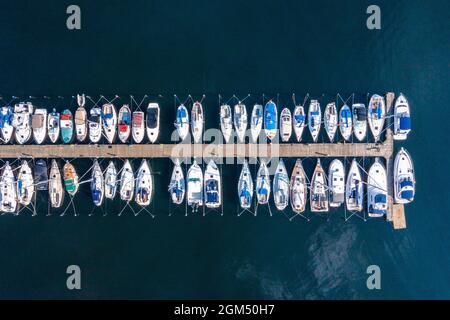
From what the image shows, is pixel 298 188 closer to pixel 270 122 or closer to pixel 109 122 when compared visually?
pixel 270 122

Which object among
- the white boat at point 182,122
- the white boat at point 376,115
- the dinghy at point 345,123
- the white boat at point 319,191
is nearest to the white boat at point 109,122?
the white boat at point 182,122

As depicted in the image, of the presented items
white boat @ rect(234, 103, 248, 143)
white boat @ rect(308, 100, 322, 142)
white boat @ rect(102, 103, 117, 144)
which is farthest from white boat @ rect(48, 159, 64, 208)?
white boat @ rect(308, 100, 322, 142)

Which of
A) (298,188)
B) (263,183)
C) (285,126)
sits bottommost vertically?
(298,188)

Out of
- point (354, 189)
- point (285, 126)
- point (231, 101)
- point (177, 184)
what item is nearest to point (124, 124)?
point (177, 184)

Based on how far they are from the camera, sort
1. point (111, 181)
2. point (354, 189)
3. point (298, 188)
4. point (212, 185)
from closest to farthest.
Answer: point (354, 189), point (298, 188), point (212, 185), point (111, 181)

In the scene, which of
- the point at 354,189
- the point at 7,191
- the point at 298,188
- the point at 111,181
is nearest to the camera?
the point at 354,189

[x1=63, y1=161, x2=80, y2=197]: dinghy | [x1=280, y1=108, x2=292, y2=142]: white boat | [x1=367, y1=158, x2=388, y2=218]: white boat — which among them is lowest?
[x1=367, y1=158, x2=388, y2=218]: white boat

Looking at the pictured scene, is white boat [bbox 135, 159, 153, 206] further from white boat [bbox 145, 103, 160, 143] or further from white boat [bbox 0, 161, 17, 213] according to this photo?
white boat [bbox 0, 161, 17, 213]

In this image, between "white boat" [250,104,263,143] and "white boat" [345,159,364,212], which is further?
"white boat" [250,104,263,143]
